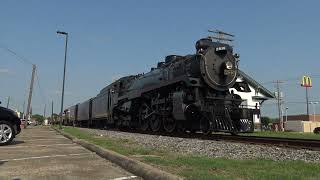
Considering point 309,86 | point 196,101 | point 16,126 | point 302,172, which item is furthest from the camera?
point 309,86

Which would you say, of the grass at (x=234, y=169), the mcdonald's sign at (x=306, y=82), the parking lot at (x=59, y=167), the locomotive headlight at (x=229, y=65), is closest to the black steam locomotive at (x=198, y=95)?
the locomotive headlight at (x=229, y=65)

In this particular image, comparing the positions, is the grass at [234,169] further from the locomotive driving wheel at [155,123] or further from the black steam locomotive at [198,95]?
the locomotive driving wheel at [155,123]

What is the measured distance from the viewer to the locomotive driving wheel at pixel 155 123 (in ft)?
73.4

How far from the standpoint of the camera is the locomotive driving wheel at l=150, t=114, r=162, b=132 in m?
22.4

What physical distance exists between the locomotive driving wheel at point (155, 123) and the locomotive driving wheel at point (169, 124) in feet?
1.98

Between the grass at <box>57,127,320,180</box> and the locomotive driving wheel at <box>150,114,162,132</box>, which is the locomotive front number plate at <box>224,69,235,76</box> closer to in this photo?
the locomotive driving wheel at <box>150,114,162,132</box>

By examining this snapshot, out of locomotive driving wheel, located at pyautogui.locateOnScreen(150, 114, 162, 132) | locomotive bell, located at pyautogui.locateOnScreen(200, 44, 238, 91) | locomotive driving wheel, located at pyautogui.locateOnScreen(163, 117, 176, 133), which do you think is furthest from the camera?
locomotive driving wheel, located at pyautogui.locateOnScreen(150, 114, 162, 132)

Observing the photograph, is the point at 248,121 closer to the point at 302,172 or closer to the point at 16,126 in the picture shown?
the point at 16,126

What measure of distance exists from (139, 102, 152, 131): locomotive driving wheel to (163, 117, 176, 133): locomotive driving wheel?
1.73 m

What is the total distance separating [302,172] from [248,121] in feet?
41.7

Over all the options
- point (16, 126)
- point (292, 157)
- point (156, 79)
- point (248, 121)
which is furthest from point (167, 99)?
point (292, 157)

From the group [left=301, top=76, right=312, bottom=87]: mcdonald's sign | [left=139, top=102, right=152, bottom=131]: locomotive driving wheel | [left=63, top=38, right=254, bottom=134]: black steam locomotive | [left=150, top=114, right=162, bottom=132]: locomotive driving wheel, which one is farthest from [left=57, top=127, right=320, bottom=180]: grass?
[left=301, top=76, right=312, bottom=87]: mcdonald's sign

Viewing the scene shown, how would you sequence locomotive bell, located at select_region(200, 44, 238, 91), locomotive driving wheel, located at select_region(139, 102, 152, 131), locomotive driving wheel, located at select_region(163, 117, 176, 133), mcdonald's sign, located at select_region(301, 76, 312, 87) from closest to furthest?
locomotive bell, located at select_region(200, 44, 238, 91) < locomotive driving wheel, located at select_region(163, 117, 176, 133) < locomotive driving wheel, located at select_region(139, 102, 152, 131) < mcdonald's sign, located at select_region(301, 76, 312, 87)

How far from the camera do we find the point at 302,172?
6.63 m
